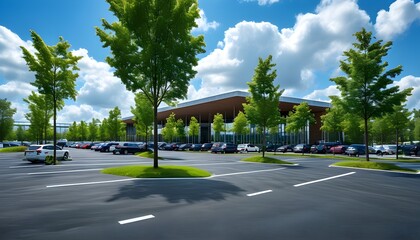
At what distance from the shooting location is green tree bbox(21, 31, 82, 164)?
20266 millimetres

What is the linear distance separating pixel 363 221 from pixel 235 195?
13.1 ft

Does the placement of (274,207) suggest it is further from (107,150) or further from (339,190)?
(107,150)

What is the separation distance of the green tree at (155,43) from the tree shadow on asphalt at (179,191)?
14.5 feet

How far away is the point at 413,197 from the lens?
384 inches

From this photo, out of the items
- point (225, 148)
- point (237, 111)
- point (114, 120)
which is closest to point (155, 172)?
point (225, 148)

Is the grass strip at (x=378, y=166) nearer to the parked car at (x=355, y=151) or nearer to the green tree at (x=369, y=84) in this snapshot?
the green tree at (x=369, y=84)

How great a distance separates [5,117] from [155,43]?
6806 cm

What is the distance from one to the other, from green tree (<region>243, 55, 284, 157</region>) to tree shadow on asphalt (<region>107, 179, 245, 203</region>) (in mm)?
15739

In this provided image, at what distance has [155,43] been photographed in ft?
48.6

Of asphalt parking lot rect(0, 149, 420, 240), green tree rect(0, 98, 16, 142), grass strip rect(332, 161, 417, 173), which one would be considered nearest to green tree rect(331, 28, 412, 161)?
grass strip rect(332, 161, 417, 173)

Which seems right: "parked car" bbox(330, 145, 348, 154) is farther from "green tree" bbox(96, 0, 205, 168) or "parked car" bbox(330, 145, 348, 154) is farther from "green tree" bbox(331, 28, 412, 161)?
"green tree" bbox(96, 0, 205, 168)

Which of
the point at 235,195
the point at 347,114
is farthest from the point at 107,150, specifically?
the point at 235,195

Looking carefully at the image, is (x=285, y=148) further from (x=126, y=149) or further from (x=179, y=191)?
(x=179, y=191)

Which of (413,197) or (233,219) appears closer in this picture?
(233,219)
